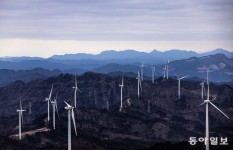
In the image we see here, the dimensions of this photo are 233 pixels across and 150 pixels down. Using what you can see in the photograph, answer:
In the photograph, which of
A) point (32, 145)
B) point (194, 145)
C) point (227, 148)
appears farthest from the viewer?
point (32, 145)

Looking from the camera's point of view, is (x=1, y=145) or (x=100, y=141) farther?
(x=100, y=141)

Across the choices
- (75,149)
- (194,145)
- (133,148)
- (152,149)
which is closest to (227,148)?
(194,145)

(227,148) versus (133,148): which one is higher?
(227,148)

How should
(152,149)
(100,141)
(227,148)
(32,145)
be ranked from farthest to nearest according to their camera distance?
(100,141)
(32,145)
(152,149)
(227,148)

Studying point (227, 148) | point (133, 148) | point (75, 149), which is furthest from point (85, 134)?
point (227, 148)

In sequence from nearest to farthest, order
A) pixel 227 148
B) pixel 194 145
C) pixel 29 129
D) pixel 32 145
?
pixel 227 148 < pixel 194 145 < pixel 32 145 < pixel 29 129

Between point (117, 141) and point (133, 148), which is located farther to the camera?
point (117, 141)

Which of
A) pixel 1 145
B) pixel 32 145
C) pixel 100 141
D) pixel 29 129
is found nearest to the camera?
pixel 1 145

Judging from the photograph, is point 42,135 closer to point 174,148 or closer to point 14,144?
point 14,144

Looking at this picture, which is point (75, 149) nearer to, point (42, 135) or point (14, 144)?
point (14, 144)
